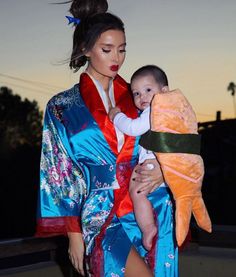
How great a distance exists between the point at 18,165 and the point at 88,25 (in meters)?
25.0

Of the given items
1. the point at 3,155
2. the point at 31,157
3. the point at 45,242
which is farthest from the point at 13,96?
the point at 45,242

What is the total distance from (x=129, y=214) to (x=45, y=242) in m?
2.17

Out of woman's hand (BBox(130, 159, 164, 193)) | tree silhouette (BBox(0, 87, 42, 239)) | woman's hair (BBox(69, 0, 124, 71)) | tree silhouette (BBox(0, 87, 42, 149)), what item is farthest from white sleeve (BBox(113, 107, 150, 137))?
tree silhouette (BBox(0, 87, 42, 149))

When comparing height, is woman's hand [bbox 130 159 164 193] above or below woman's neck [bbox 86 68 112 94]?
below

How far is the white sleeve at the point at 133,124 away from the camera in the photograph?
8.44 ft

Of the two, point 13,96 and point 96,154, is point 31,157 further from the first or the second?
point 96,154

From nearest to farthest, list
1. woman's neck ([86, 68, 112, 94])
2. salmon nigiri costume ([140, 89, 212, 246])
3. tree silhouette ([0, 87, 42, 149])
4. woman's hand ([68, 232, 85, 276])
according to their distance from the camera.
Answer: salmon nigiri costume ([140, 89, 212, 246]) → woman's hand ([68, 232, 85, 276]) → woman's neck ([86, 68, 112, 94]) → tree silhouette ([0, 87, 42, 149])

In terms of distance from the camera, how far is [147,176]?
100 inches

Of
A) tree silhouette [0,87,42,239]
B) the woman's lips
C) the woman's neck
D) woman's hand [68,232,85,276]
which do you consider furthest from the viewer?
tree silhouette [0,87,42,239]

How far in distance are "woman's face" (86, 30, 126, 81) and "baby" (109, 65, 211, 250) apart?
0.55 ft

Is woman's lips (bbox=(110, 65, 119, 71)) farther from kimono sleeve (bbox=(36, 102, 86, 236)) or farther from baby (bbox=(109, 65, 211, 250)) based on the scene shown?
kimono sleeve (bbox=(36, 102, 86, 236))

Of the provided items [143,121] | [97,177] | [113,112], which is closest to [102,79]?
[113,112]

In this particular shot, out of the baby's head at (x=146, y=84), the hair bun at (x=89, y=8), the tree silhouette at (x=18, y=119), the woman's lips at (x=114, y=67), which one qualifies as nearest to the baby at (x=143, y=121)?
the baby's head at (x=146, y=84)

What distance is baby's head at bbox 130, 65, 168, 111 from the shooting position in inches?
104
